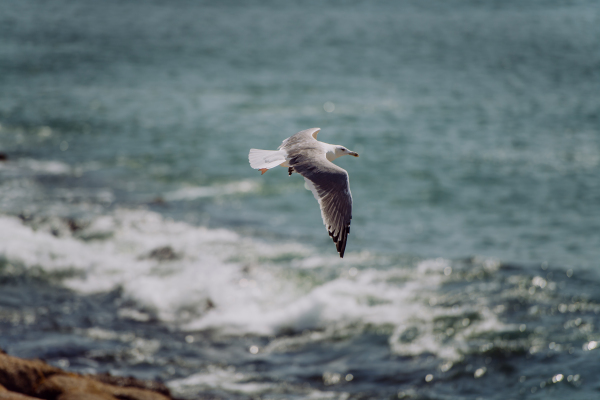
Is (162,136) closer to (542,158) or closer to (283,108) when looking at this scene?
(283,108)

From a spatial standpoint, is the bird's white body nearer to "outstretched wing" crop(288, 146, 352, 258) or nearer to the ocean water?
"outstretched wing" crop(288, 146, 352, 258)

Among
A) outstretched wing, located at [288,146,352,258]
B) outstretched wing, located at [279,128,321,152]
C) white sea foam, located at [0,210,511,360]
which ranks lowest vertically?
white sea foam, located at [0,210,511,360]

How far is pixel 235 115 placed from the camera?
31.1 meters

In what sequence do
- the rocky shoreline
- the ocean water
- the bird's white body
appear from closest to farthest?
the bird's white body, the rocky shoreline, the ocean water

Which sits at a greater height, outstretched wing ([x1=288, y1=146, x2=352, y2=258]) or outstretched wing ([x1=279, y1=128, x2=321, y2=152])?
outstretched wing ([x1=279, y1=128, x2=321, y2=152])

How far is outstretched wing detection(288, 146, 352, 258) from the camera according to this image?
712 cm

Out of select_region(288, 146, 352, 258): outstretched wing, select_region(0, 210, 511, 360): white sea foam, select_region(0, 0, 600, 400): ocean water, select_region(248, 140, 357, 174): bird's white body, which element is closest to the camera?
select_region(288, 146, 352, 258): outstretched wing

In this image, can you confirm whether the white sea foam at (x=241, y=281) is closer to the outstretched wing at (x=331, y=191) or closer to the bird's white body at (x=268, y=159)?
the bird's white body at (x=268, y=159)

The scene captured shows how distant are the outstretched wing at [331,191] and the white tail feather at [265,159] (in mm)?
164

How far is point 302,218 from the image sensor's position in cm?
2098

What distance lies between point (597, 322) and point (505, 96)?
21497 mm

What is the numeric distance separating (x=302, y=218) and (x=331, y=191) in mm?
13614

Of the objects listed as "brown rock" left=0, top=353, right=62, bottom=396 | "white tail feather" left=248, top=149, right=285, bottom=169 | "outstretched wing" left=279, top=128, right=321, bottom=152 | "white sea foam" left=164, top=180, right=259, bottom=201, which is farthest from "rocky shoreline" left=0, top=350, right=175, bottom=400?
"white sea foam" left=164, top=180, right=259, bottom=201

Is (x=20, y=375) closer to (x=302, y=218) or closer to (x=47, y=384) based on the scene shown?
(x=47, y=384)
